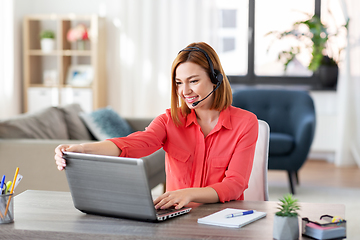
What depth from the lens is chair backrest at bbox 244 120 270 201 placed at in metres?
1.72

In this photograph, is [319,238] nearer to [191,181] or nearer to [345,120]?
[191,181]

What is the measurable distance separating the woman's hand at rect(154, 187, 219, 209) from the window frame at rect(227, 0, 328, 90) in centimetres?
416

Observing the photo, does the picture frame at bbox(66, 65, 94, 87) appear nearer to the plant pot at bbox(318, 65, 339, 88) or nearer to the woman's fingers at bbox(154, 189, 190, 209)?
the plant pot at bbox(318, 65, 339, 88)

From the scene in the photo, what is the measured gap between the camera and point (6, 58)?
16.4 feet

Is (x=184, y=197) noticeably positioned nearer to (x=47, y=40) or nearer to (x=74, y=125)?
(x=74, y=125)

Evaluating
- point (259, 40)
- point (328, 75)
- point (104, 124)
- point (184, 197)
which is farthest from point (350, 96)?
point (184, 197)

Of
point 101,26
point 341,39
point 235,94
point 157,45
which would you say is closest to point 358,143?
point 341,39

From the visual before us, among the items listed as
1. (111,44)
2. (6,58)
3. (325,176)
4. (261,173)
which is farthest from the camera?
(111,44)

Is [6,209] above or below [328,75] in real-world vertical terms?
below

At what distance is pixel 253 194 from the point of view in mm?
1729

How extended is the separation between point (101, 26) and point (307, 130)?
2765 mm

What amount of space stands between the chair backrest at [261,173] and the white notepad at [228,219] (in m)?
0.53

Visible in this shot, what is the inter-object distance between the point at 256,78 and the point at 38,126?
10.2ft

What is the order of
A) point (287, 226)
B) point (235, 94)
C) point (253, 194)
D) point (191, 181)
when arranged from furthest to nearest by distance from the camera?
point (235, 94) → point (253, 194) → point (191, 181) → point (287, 226)
